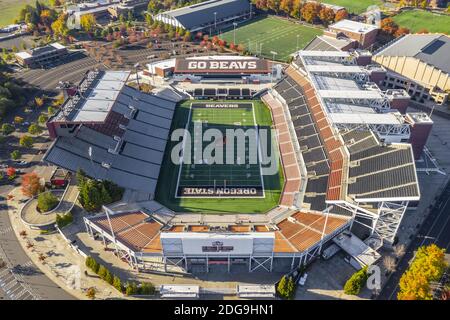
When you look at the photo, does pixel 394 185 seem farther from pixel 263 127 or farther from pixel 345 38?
pixel 345 38

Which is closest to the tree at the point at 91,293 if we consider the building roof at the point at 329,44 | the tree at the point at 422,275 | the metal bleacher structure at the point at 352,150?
the metal bleacher structure at the point at 352,150

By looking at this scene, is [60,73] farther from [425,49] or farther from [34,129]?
[425,49]

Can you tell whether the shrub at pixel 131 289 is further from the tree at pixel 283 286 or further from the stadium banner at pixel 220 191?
the stadium banner at pixel 220 191

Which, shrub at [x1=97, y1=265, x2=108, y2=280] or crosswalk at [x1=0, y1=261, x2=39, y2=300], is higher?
shrub at [x1=97, y1=265, x2=108, y2=280]

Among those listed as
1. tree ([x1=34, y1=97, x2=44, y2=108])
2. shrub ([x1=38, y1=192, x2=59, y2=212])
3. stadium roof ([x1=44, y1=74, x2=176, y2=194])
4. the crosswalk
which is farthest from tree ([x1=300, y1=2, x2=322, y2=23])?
the crosswalk

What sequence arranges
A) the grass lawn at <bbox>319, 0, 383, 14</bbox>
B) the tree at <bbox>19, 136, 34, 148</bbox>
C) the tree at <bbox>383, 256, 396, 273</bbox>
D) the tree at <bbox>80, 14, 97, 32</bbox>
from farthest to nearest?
1. the grass lawn at <bbox>319, 0, 383, 14</bbox>
2. the tree at <bbox>80, 14, 97, 32</bbox>
3. the tree at <bbox>19, 136, 34, 148</bbox>
4. the tree at <bbox>383, 256, 396, 273</bbox>

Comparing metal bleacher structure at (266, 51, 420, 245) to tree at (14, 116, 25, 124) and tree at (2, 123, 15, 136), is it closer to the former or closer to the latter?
tree at (14, 116, 25, 124)

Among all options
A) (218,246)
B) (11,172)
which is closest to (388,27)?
(218,246)
